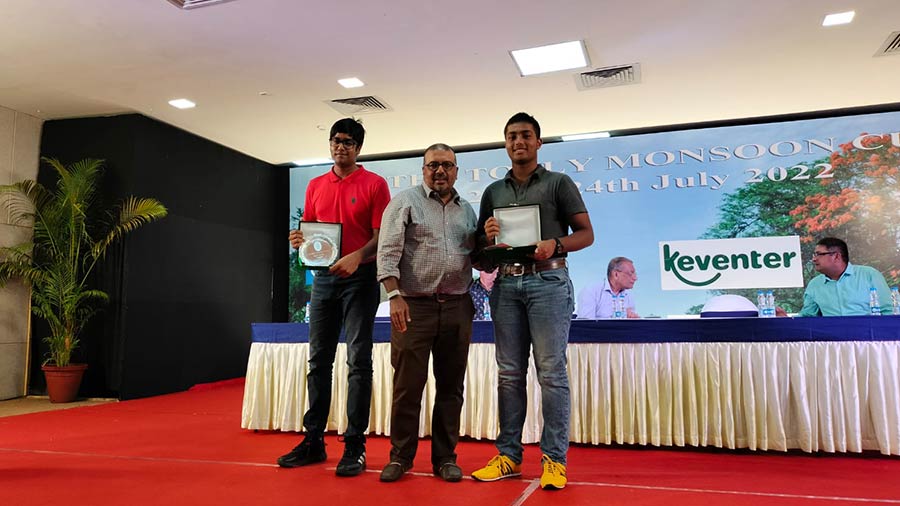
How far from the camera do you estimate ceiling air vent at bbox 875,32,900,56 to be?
4336mm

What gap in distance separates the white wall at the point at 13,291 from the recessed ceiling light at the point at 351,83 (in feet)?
10.3

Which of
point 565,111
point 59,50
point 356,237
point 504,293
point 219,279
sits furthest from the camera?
point 219,279

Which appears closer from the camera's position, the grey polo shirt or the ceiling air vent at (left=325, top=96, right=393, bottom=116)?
the grey polo shirt

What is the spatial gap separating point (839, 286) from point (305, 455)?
4.58 meters

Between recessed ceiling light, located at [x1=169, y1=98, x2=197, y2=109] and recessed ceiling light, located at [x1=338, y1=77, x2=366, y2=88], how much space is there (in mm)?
1450

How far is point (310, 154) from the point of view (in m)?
7.31

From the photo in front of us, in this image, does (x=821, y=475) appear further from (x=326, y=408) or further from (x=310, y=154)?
(x=310, y=154)

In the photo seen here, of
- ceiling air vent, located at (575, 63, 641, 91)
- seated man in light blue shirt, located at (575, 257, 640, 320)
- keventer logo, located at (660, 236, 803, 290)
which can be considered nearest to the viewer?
ceiling air vent, located at (575, 63, 641, 91)

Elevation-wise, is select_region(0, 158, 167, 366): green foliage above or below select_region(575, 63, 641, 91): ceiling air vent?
below

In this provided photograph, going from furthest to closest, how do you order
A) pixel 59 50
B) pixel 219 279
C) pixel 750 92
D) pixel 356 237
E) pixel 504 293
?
1. pixel 219 279
2. pixel 750 92
3. pixel 59 50
4. pixel 356 237
5. pixel 504 293

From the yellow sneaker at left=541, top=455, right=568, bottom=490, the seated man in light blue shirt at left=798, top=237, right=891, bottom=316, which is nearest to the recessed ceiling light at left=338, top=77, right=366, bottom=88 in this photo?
the yellow sneaker at left=541, top=455, right=568, bottom=490

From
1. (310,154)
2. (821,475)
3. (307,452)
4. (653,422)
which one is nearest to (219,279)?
(310,154)

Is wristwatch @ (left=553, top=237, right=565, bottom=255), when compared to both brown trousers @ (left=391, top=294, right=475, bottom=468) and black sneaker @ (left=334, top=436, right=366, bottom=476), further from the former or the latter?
black sneaker @ (left=334, top=436, right=366, bottom=476)

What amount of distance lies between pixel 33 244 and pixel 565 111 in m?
4.93
